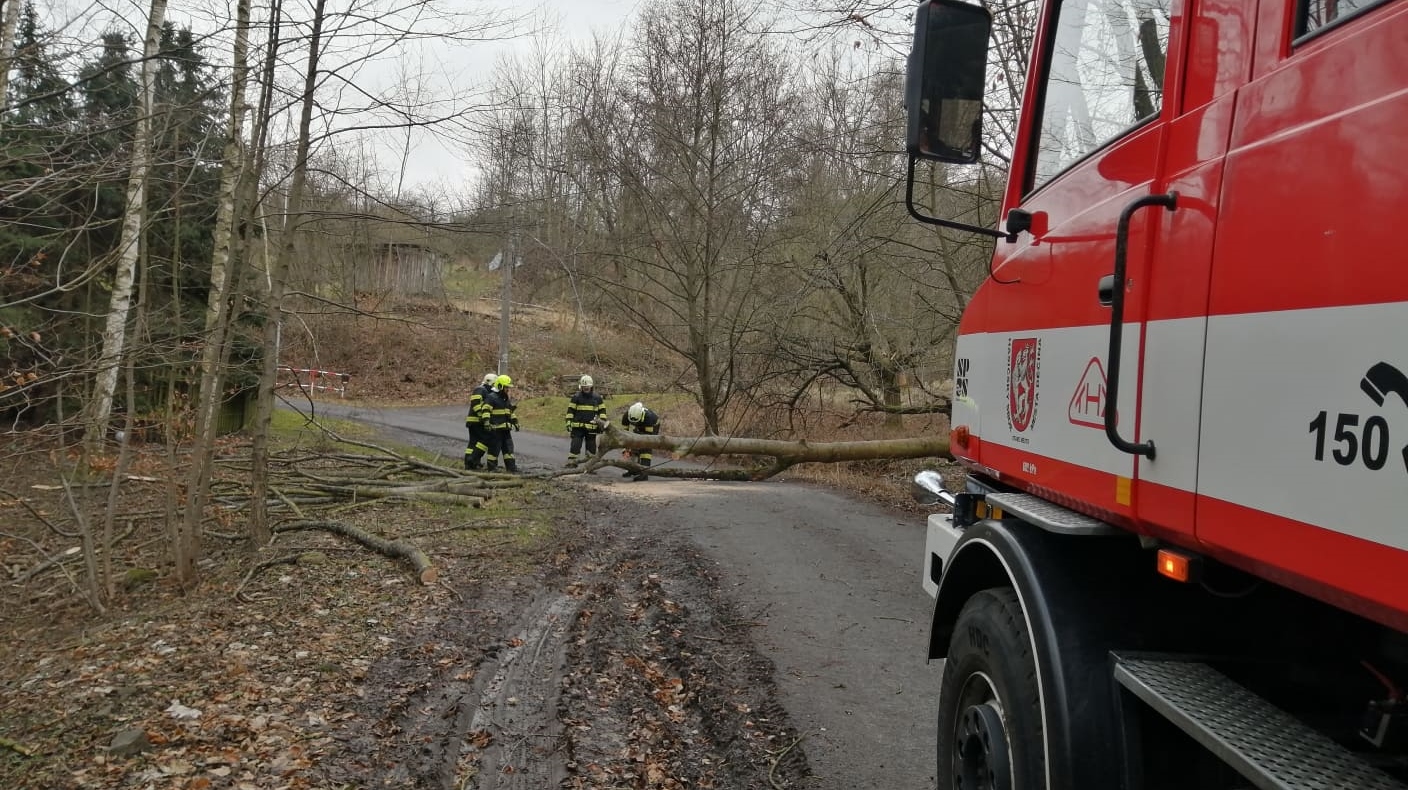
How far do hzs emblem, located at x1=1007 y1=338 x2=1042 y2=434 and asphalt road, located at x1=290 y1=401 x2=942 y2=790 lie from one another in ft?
6.59

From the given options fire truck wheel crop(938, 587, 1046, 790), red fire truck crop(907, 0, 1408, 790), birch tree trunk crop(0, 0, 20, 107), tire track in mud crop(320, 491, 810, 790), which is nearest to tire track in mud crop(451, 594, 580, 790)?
tire track in mud crop(320, 491, 810, 790)

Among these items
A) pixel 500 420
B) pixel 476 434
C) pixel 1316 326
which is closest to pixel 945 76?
pixel 1316 326

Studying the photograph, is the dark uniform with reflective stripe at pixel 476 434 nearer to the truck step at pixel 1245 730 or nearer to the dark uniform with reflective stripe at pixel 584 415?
the dark uniform with reflective stripe at pixel 584 415

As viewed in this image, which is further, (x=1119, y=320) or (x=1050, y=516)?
(x=1050, y=516)

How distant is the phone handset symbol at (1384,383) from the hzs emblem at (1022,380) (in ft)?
4.16

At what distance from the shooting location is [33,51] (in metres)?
5.52

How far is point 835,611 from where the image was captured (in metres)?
6.55

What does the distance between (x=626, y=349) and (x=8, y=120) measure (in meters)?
23.4

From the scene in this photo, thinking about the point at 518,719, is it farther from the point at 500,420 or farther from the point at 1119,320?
the point at 500,420

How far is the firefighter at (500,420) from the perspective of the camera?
14578mm

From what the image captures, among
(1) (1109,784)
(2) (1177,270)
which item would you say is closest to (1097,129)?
(2) (1177,270)

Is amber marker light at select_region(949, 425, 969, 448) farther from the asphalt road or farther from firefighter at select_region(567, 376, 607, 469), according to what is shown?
firefighter at select_region(567, 376, 607, 469)

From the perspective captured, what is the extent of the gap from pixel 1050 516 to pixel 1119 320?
665 mm

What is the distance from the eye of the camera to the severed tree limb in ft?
23.9
